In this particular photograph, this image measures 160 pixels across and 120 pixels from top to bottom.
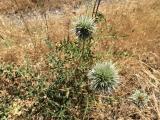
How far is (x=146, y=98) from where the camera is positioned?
5141 mm

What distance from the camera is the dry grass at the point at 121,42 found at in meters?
5.51

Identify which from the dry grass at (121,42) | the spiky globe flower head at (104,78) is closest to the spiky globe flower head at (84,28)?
the spiky globe flower head at (104,78)

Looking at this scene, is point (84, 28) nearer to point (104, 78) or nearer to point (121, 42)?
point (104, 78)

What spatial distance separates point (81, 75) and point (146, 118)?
3.38ft

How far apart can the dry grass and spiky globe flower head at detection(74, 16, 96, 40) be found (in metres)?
0.89

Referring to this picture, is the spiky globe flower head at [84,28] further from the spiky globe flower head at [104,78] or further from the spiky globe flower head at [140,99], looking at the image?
the spiky globe flower head at [140,99]

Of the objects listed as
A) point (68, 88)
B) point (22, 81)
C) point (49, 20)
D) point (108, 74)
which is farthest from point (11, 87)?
point (49, 20)

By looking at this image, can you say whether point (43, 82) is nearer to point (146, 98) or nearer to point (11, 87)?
point (11, 87)

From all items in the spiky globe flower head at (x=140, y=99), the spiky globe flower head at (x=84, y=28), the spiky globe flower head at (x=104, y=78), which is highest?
the spiky globe flower head at (x=84, y=28)

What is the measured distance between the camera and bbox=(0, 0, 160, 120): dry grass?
18.1 feet

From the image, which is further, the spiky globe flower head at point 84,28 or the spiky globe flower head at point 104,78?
the spiky globe flower head at point 84,28

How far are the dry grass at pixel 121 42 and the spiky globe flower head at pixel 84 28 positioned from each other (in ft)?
2.92

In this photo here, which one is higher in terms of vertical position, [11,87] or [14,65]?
[14,65]

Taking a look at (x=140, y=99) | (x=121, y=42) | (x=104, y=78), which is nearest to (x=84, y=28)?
(x=104, y=78)
